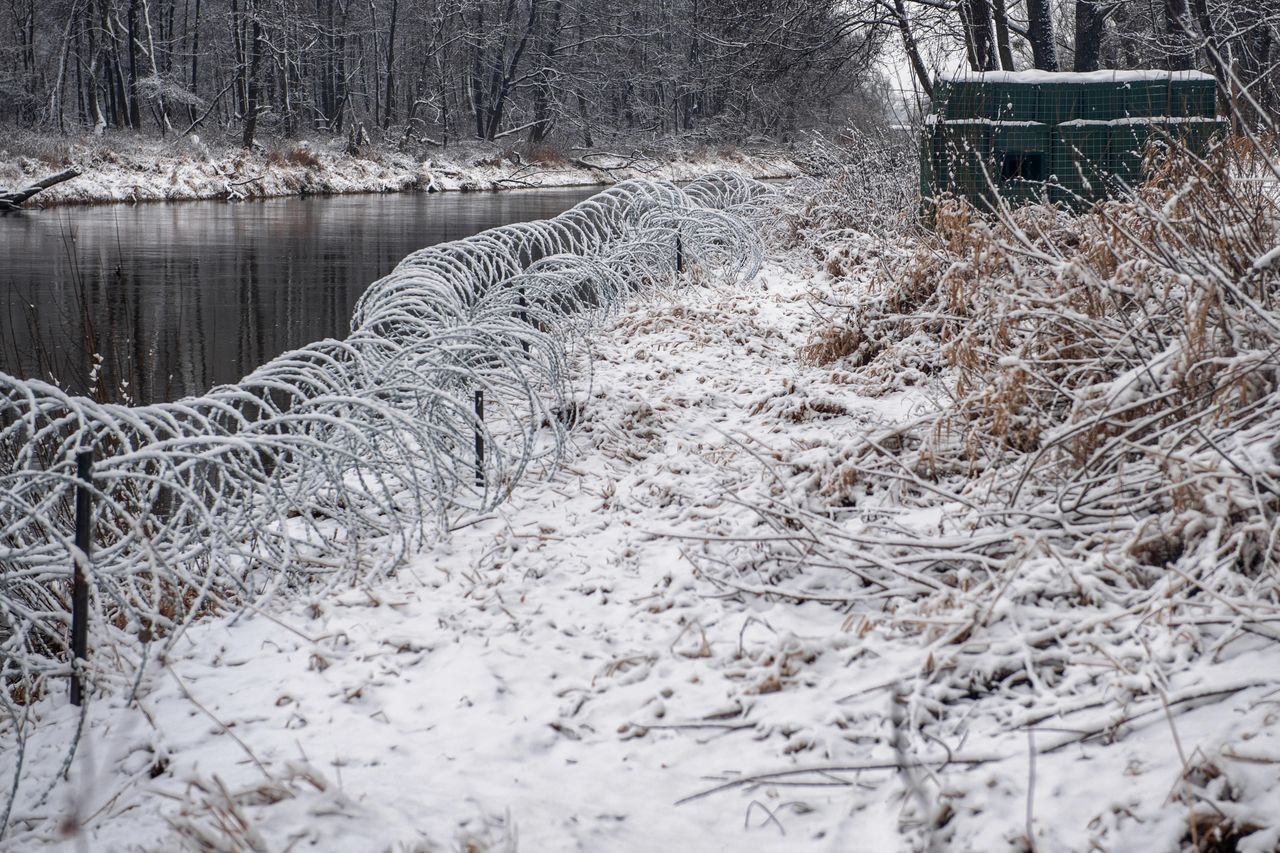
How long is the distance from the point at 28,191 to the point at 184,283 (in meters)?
11.4

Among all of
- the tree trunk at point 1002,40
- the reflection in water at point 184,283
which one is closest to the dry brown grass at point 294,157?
the reflection in water at point 184,283

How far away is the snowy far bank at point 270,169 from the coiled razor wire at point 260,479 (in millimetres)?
21365

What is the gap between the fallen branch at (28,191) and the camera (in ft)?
73.1

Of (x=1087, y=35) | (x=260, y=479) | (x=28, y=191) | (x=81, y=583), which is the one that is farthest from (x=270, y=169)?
(x=81, y=583)

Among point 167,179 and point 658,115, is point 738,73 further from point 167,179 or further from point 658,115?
point 658,115

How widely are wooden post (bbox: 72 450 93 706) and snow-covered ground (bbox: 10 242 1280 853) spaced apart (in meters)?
0.14

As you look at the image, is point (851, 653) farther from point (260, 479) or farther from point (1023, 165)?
point (1023, 165)

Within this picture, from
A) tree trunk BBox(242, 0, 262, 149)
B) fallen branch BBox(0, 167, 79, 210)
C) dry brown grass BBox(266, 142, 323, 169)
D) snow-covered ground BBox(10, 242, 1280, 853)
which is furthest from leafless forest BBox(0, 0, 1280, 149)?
snow-covered ground BBox(10, 242, 1280, 853)

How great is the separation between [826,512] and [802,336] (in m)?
4.31

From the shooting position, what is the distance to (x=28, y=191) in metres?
23.0

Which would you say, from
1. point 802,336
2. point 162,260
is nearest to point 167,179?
point 162,260

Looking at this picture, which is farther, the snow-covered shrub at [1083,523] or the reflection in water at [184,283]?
the reflection in water at [184,283]

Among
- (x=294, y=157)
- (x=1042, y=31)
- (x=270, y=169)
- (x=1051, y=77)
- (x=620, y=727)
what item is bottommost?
(x=620, y=727)

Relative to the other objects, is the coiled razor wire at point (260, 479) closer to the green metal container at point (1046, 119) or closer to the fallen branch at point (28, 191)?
the green metal container at point (1046, 119)
